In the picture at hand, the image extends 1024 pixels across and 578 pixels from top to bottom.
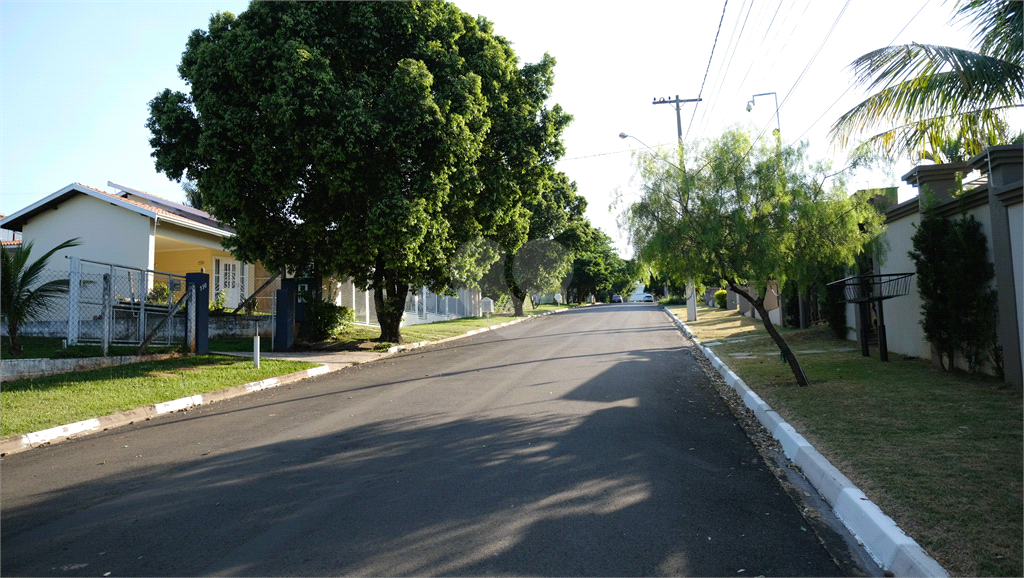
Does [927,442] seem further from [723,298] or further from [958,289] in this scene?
[723,298]

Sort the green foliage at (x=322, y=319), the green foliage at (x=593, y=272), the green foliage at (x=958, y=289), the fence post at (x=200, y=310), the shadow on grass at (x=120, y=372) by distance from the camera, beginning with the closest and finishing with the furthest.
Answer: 1. the green foliage at (x=958, y=289)
2. the shadow on grass at (x=120, y=372)
3. the fence post at (x=200, y=310)
4. the green foliage at (x=322, y=319)
5. the green foliage at (x=593, y=272)

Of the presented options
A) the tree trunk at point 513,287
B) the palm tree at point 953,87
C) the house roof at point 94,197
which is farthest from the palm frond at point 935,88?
the tree trunk at point 513,287

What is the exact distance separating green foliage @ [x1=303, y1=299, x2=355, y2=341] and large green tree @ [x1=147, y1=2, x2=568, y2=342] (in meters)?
1.21

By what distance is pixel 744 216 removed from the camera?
910 cm

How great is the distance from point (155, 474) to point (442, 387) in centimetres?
535

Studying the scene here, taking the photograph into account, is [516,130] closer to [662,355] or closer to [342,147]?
[342,147]

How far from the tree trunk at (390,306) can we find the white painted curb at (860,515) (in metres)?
13.4

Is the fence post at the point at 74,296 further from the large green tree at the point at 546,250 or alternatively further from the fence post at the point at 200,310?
the large green tree at the point at 546,250

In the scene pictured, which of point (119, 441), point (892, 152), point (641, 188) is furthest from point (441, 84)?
point (119, 441)

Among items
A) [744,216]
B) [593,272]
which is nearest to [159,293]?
[744,216]

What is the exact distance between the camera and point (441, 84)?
1552 centimetres

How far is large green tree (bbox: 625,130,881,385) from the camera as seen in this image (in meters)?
9.11

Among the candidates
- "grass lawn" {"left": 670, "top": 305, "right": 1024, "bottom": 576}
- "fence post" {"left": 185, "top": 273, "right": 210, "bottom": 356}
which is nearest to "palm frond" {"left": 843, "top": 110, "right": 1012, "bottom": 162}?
"grass lawn" {"left": 670, "top": 305, "right": 1024, "bottom": 576}

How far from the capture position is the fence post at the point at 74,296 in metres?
12.4
